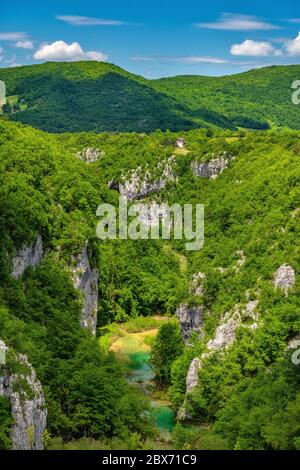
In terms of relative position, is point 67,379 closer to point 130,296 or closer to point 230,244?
point 230,244

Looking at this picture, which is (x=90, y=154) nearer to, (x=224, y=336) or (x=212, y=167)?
(x=212, y=167)

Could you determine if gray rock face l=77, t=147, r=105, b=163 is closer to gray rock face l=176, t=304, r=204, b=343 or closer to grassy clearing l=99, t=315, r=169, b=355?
grassy clearing l=99, t=315, r=169, b=355

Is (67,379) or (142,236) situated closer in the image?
(67,379)

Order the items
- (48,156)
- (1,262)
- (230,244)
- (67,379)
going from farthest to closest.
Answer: (48,156), (230,244), (1,262), (67,379)

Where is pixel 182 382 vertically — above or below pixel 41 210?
below

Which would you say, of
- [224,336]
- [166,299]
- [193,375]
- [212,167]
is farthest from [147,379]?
[212,167]

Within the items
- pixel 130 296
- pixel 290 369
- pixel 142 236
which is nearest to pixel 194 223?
pixel 142 236
